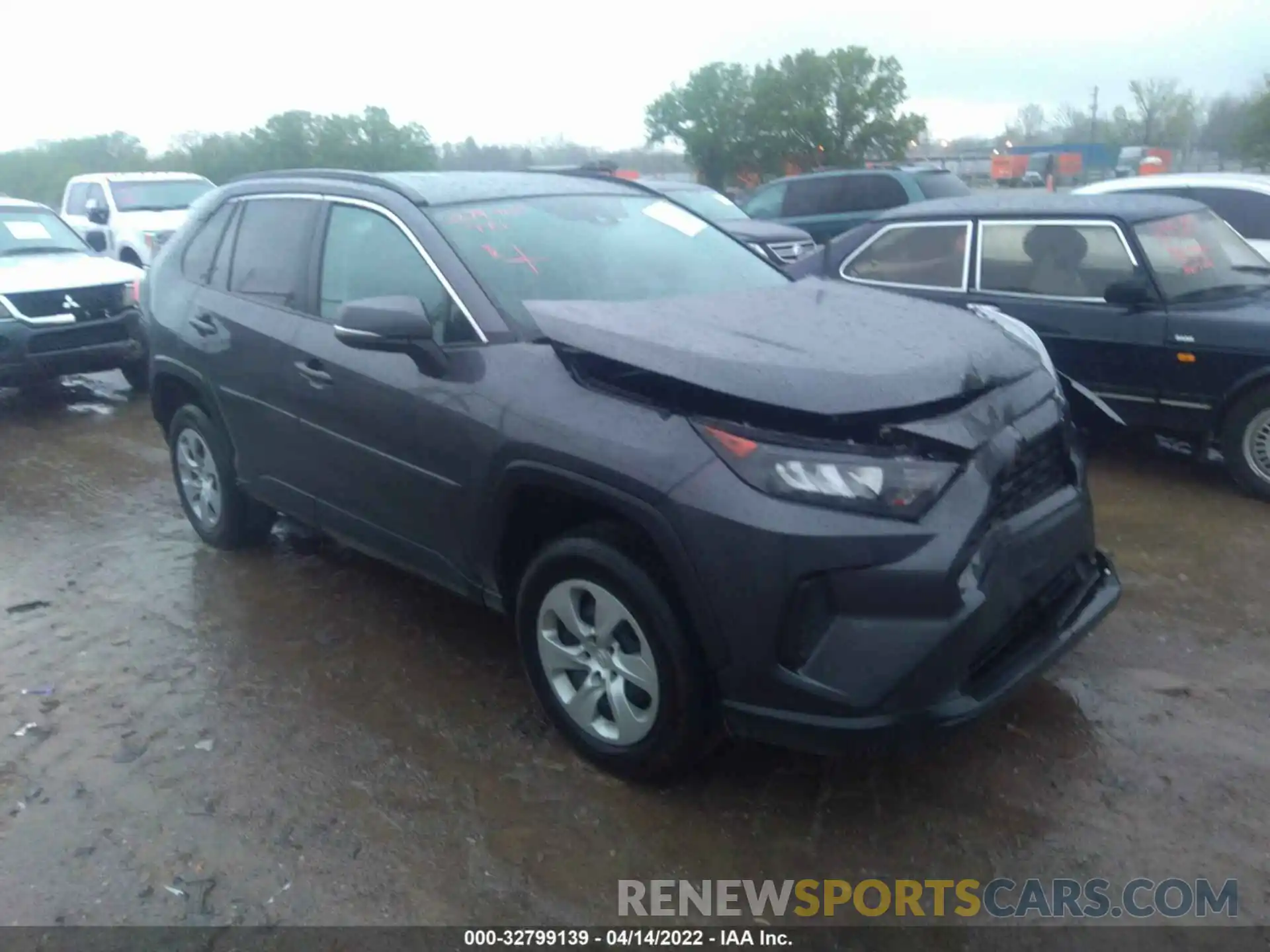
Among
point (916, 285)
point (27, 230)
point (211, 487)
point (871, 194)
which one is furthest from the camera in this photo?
point (871, 194)

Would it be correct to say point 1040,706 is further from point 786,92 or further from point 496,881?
point 786,92

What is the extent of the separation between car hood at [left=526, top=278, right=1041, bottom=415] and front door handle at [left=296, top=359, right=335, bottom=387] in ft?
3.48

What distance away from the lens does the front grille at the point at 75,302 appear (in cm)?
854

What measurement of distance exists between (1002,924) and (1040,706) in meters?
1.11

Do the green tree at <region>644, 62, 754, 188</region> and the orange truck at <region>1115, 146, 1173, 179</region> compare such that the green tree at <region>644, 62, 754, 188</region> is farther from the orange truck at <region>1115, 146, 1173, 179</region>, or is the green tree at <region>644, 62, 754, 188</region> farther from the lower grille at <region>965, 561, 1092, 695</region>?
the lower grille at <region>965, 561, 1092, 695</region>

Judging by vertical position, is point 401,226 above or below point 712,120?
below

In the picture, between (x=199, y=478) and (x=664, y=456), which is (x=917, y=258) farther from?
(x=199, y=478)

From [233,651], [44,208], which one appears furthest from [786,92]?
[233,651]

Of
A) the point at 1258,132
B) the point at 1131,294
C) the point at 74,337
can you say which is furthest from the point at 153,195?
the point at 1258,132

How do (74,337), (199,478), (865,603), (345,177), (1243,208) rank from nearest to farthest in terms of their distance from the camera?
(865,603) < (345,177) < (199,478) < (1243,208) < (74,337)

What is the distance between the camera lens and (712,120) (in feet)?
109

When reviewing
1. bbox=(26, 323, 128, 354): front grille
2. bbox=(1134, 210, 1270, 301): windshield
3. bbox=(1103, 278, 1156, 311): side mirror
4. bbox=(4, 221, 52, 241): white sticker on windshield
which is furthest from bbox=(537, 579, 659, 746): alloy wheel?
bbox=(4, 221, 52, 241): white sticker on windshield

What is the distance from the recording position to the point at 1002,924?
277 centimetres
